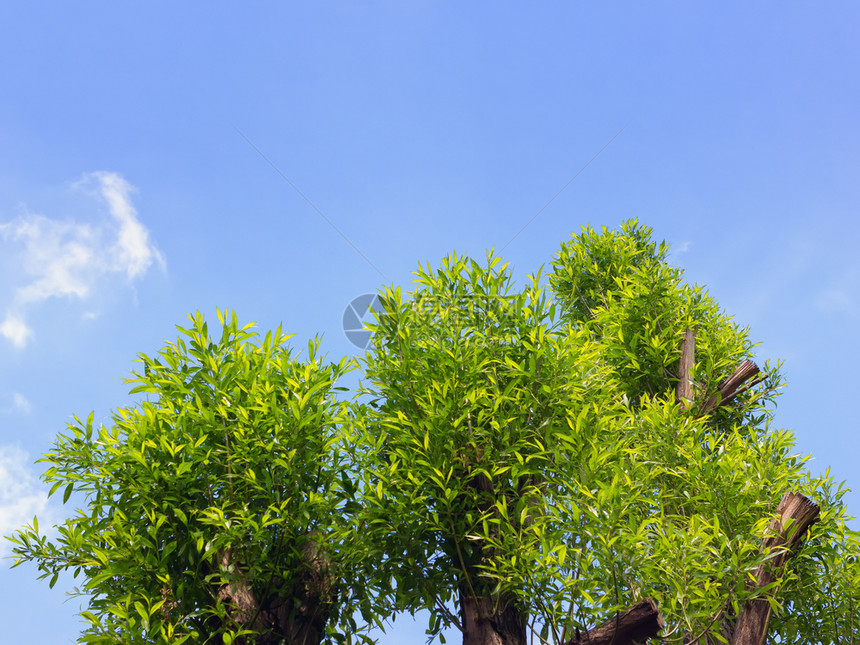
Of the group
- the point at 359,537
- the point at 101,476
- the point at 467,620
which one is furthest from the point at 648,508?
the point at 101,476

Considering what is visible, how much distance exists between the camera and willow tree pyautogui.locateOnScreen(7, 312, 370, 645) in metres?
5.60

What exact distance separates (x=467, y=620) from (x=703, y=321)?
678 centimetres

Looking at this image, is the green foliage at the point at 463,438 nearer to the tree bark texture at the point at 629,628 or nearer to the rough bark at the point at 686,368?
the tree bark texture at the point at 629,628

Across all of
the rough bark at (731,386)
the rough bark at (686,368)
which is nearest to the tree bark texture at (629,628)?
the rough bark at (686,368)

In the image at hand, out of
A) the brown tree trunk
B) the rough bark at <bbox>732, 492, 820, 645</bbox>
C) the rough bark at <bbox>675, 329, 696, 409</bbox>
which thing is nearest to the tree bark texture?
the brown tree trunk

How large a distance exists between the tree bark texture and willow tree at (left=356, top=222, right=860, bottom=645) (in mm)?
17

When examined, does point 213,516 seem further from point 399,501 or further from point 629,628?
point 629,628

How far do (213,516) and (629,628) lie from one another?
3.47 metres

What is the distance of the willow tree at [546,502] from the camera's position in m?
5.36

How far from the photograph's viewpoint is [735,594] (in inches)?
231

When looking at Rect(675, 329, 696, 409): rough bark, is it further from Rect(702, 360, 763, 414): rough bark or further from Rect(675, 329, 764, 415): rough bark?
Rect(702, 360, 763, 414): rough bark

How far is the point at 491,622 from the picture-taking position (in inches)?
223

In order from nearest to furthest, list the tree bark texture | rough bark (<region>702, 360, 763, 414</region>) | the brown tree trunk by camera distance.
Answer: the tree bark texture
the brown tree trunk
rough bark (<region>702, 360, 763, 414</region>)

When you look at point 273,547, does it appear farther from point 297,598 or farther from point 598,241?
point 598,241
